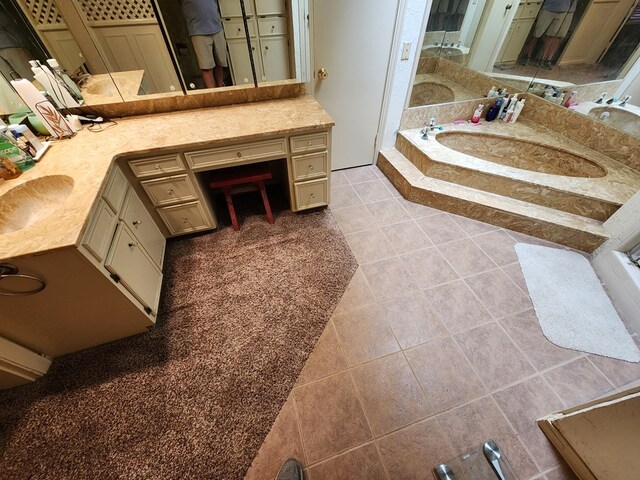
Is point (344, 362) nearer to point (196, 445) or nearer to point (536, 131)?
point (196, 445)

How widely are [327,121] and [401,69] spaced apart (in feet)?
3.39

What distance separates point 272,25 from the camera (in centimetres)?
161

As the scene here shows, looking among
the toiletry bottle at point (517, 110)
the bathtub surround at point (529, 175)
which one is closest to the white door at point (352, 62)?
the bathtub surround at point (529, 175)

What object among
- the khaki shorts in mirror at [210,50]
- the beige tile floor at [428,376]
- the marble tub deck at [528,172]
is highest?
the khaki shorts in mirror at [210,50]

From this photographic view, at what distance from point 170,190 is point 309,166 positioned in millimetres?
900

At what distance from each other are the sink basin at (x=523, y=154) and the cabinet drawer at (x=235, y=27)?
1769 mm

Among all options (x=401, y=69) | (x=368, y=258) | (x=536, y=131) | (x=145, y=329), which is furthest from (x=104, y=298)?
(x=536, y=131)

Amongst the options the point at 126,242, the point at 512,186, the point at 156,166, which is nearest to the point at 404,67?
the point at 512,186

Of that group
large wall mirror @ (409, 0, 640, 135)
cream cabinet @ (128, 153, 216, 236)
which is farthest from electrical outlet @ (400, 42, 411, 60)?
cream cabinet @ (128, 153, 216, 236)

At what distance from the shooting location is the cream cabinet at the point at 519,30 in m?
2.08

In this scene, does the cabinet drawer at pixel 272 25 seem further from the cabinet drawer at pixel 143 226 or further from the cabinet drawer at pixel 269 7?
the cabinet drawer at pixel 143 226

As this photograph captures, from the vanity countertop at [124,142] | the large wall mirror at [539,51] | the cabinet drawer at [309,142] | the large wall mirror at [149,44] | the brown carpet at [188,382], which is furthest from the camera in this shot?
the large wall mirror at [539,51]

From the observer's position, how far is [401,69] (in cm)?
210

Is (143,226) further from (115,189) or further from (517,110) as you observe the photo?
(517,110)
